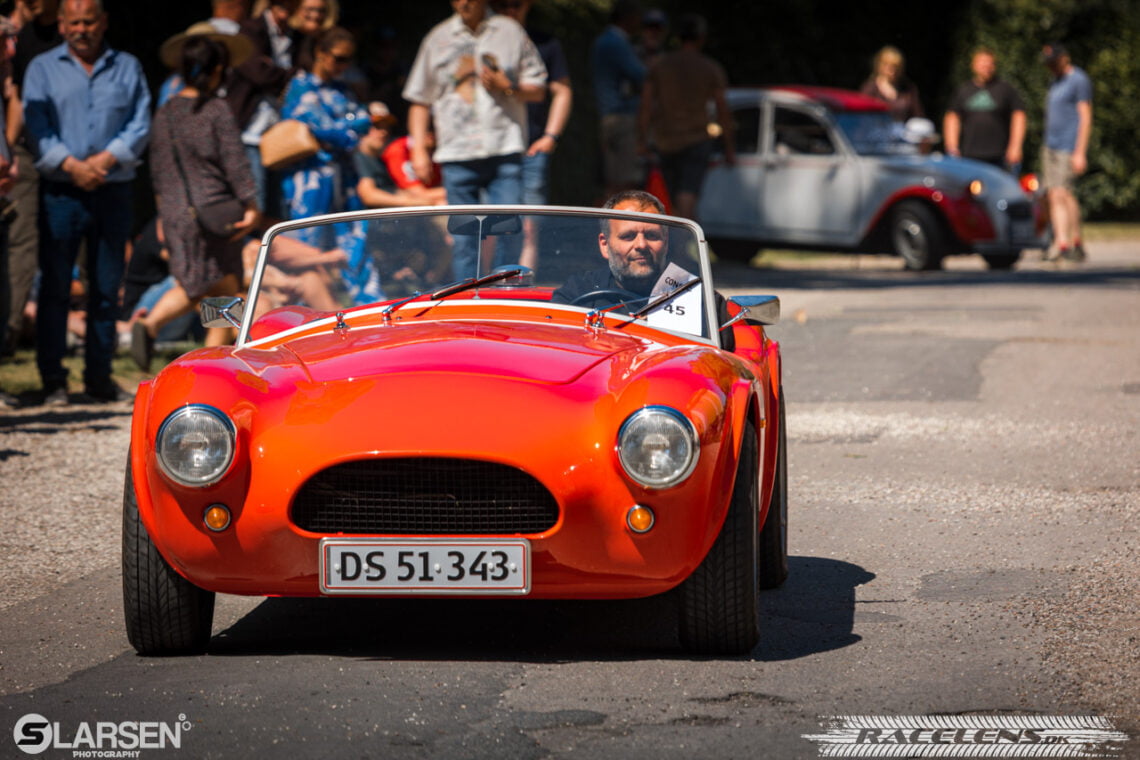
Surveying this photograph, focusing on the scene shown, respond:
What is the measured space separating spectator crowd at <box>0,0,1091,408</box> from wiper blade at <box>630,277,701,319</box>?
4.75 m

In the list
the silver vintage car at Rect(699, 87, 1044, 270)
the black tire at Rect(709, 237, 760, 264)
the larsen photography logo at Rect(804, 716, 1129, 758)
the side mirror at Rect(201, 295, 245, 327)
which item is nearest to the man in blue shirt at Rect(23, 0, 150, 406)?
the side mirror at Rect(201, 295, 245, 327)

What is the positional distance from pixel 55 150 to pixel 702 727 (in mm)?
6491

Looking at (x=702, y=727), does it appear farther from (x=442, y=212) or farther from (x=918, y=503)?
(x=918, y=503)

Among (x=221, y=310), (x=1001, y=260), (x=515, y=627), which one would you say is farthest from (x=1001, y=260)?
(x=515, y=627)

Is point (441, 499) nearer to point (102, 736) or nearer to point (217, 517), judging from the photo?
point (217, 517)

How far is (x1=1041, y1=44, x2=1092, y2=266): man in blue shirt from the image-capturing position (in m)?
20.6

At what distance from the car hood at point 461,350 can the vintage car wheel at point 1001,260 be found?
14.9 metres

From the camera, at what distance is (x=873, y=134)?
1973cm

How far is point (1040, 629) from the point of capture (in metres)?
5.01

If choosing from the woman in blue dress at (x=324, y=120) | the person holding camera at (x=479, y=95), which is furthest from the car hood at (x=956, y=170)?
the woman in blue dress at (x=324, y=120)

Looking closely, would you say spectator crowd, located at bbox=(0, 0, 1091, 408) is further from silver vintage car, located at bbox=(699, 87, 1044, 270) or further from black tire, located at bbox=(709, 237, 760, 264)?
black tire, located at bbox=(709, 237, 760, 264)

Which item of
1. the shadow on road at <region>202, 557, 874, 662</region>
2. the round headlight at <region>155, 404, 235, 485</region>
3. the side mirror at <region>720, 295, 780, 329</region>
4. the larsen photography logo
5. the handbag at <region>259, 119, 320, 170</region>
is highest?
the handbag at <region>259, 119, 320, 170</region>

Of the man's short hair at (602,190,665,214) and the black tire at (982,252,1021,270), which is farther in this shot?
the black tire at (982,252,1021,270)

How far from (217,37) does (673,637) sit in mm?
6704
